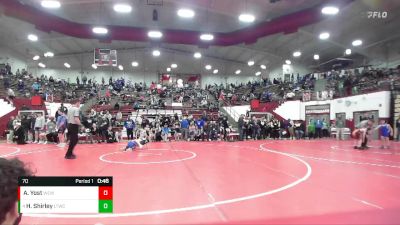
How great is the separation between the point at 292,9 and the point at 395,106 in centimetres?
851

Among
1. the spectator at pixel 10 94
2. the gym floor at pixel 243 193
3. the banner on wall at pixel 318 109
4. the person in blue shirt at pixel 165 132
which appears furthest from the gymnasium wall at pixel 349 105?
the spectator at pixel 10 94

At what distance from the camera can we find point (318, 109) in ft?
77.0

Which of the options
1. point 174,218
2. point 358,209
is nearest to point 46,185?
point 174,218

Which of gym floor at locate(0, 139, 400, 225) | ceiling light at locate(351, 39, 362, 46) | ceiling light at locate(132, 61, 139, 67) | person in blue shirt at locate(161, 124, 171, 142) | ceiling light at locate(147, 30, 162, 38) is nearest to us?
gym floor at locate(0, 139, 400, 225)

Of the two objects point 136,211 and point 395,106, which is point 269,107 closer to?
point 395,106

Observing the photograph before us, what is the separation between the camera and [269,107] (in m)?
25.1

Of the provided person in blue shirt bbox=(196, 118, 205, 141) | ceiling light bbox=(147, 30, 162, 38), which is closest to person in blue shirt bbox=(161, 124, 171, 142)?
person in blue shirt bbox=(196, 118, 205, 141)

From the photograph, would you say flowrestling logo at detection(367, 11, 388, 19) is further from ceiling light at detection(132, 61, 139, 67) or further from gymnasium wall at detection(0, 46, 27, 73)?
gymnasium wall at detection(0, 46, 27, 73)

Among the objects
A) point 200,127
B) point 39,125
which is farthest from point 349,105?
point 39,125

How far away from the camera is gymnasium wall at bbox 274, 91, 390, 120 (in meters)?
18.4
